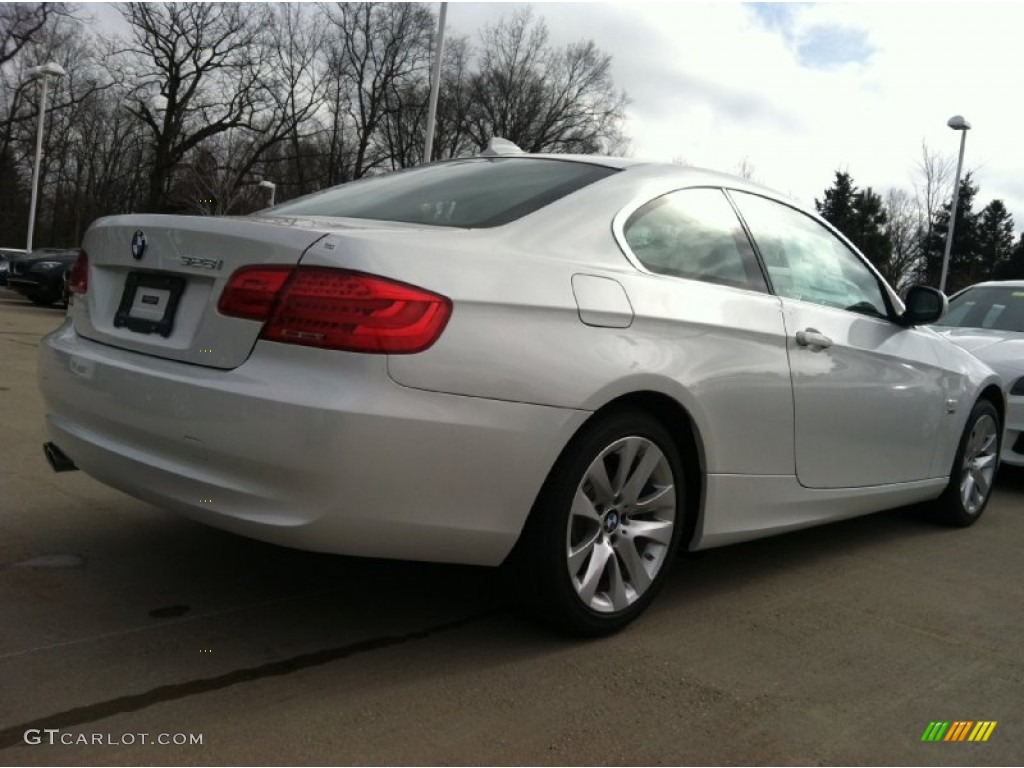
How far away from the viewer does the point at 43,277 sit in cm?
1803

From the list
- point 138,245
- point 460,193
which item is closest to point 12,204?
point 138,245

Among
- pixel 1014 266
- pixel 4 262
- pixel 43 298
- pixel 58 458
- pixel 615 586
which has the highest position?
pixel 1014 266

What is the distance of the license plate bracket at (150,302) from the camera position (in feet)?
8.93

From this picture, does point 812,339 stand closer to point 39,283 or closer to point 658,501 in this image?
point 658,501

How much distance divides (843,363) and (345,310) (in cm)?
226

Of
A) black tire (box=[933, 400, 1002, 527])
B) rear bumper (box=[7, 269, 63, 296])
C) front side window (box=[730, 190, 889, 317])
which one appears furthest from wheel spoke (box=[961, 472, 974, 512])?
rear bumper (box=[7, 269, 63, 296])

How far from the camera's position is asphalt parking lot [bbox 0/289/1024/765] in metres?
2.26

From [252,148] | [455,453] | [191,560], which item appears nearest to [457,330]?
[455,453]

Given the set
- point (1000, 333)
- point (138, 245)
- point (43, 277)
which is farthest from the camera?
point (43, 277)

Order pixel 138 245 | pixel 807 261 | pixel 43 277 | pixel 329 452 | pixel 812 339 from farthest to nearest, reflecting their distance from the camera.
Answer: pixel 43 277, pixel 807 261, pixel 812 339, pixel 138 245, pixel 329 452

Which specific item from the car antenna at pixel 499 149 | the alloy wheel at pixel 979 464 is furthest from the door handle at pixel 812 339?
the alloy wheel at pixel 979 464

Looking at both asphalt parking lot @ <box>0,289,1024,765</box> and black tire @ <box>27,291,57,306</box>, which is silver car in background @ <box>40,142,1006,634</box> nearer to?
asphalt parking lot @ <box>0,289,1024,765</box>

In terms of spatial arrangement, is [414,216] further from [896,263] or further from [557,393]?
[896,263]

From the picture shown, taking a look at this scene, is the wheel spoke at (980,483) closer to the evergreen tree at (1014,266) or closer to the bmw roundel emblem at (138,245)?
the bmw roundel emblem at (138,245)
